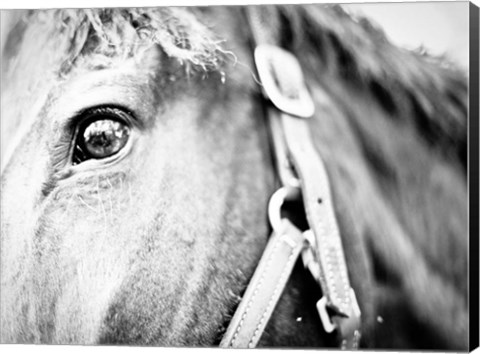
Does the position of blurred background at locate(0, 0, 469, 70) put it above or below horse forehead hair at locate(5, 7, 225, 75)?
above

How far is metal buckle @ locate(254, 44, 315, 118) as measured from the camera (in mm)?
1486

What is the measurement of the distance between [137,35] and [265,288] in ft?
1.82

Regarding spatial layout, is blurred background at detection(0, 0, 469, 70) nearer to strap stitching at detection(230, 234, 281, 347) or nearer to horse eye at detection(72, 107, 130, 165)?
horse eye at detection(72, 107, 130, 165)

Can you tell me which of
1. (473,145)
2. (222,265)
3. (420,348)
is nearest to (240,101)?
(222,265)

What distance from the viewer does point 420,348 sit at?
148 cm

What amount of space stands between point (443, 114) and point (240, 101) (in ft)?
1.29

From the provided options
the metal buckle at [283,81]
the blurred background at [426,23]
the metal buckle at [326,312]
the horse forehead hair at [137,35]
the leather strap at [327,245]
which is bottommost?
the metal buckle at [326,312]

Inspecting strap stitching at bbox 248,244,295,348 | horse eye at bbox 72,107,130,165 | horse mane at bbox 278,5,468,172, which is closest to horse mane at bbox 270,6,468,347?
horse mane at bbox 278,5,468,172

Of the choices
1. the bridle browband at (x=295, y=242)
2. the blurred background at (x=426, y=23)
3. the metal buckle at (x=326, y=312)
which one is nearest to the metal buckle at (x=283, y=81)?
the bridle browband at (x=295, y=242)

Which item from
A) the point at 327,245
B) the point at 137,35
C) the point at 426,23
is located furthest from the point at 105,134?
the point at 426,23

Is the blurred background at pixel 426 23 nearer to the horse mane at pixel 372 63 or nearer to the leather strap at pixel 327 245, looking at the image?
the horse mane at pixel 372 63

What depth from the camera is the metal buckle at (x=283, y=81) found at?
4.88ft

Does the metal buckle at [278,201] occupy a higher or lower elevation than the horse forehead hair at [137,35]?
lower

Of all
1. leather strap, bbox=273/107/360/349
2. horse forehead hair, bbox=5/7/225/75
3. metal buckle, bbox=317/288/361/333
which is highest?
horse forehead hair, bbox=5/7/225/75
